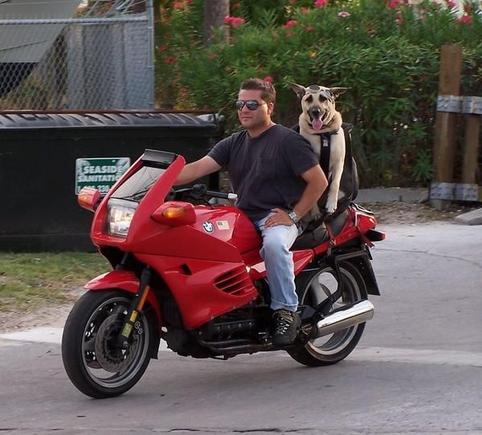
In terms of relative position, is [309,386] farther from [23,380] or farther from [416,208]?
[416,208]

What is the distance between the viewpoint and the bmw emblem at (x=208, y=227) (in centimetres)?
586

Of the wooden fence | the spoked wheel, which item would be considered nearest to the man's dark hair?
the spoked wheel

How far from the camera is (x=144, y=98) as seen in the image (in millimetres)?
11938

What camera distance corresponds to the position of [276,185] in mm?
6148

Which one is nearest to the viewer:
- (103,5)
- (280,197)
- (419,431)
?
(419,431)

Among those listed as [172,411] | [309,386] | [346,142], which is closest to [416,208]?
[346,142]

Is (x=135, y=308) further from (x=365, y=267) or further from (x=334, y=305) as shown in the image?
(x=365, y=267)

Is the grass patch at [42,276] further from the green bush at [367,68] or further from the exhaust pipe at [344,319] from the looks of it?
the green bush at [367,68]

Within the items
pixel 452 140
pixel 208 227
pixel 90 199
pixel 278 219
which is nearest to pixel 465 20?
pixel 452 140

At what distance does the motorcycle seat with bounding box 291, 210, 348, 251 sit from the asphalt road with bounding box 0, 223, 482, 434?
0.75 metres

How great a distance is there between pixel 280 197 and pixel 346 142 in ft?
2.50

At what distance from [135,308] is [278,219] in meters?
0.93

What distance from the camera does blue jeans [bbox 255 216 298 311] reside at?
5945 mm

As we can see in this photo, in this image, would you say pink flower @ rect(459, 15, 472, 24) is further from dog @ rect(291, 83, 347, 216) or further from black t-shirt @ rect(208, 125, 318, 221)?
black t-shirt @ rect(208, 125, 318, 221)
